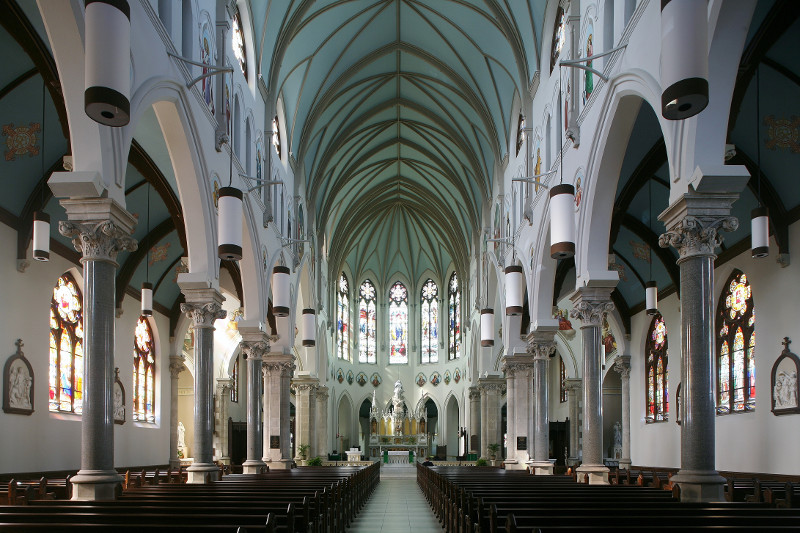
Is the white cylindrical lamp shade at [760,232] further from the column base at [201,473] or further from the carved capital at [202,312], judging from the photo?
the column base at [201,473]

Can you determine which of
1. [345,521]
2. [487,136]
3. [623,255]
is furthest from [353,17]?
[345,521]

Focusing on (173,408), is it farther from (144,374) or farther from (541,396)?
(541,396)

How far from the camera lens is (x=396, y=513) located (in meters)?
17.8

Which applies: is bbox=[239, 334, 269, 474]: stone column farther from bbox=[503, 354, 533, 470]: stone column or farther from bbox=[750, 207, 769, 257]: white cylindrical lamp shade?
bbox=[750, 207, 769, 257]: white cylindrical lamp shade

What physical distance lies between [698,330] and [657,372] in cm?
1825

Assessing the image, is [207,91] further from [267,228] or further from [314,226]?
[314,226]

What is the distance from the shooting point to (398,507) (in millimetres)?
19406

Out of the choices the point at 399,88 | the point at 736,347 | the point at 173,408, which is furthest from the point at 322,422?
the point at 736,347

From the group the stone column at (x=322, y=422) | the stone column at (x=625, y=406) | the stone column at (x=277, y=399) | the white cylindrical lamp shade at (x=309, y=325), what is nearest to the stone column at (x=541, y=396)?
the stone column at (x=625, y=406)

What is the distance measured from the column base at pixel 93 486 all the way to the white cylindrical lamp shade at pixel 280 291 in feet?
33.2

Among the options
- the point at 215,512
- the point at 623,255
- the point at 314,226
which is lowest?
the point at 215,512

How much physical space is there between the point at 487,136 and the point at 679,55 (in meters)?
23.3

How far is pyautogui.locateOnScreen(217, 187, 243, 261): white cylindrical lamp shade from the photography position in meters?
13.6

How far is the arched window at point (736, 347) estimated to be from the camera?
67.1 ft
